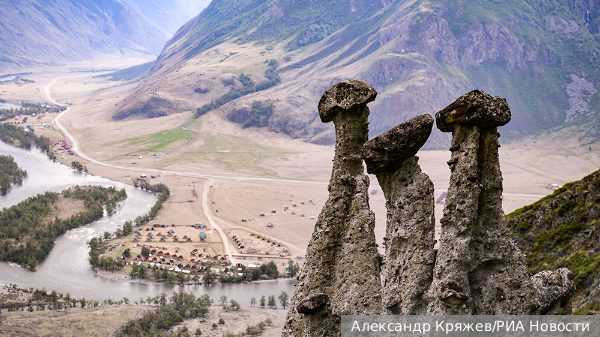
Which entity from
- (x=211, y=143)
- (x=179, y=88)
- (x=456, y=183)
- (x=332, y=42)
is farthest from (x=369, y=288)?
(x=332, y=42)

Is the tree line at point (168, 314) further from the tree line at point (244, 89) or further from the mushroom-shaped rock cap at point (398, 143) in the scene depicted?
the tree line at point (244, 89)

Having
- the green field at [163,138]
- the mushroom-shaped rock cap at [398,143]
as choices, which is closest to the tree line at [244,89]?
the green field at [163,138]

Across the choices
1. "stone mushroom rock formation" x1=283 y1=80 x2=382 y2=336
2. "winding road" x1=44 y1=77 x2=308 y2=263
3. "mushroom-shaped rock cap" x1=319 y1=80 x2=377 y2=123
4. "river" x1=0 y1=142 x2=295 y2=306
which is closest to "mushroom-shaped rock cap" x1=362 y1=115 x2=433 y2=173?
"stone mushroom rock formation" x1=283 y1=80 x2=382 y2=336

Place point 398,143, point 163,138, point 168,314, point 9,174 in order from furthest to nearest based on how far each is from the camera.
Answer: point 163,138
point 9,174
point 168,314
point 398,143

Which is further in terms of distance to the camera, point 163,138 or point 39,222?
point 163,138

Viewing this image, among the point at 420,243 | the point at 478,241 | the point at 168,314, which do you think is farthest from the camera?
Answer: the point at 168,314

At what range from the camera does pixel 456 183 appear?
27.3 ft

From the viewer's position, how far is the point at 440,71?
144500 mm

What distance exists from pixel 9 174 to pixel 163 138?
4080 centimetres

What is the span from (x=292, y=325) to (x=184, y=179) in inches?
3445

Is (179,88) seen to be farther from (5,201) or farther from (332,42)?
(5,201)

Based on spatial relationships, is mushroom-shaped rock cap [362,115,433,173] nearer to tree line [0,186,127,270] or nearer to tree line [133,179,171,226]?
tree line [0,186,127,270]

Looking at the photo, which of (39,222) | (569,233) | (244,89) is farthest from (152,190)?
(569,233)

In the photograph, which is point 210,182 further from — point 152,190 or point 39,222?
point 39,222
